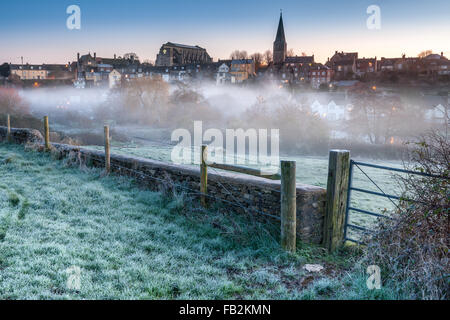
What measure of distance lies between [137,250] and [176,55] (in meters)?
109

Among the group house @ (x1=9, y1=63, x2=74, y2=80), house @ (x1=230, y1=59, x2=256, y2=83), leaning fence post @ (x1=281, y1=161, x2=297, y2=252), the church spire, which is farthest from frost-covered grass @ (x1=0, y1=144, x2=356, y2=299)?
house @ (x1=9, y1=63, x2=74, y2=80)

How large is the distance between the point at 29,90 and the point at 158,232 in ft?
296

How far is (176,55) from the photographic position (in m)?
107

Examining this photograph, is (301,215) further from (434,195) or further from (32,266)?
(32,266)

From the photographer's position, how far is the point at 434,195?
4.09 metres

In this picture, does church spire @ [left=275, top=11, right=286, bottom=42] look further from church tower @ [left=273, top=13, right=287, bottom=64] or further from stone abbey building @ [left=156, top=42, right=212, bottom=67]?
stone abbey building @ [left=156, top=42, right=212, bottom=67]

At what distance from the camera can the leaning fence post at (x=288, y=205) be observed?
4.79 metres

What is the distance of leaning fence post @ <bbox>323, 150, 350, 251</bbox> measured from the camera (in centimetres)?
486

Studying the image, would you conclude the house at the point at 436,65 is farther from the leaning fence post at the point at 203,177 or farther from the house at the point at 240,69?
the leaning fence post at the point at 203,177

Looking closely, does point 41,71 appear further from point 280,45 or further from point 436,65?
point 436,65

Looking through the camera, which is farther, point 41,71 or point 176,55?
point 41,71

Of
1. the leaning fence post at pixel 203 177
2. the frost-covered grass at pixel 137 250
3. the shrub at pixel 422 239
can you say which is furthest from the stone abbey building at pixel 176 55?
→ the shrub at pixel 422 239

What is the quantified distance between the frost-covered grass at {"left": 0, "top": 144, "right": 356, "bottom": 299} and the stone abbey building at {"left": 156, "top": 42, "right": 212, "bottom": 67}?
98.8 m

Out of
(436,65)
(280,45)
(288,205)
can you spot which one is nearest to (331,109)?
(436,65)
